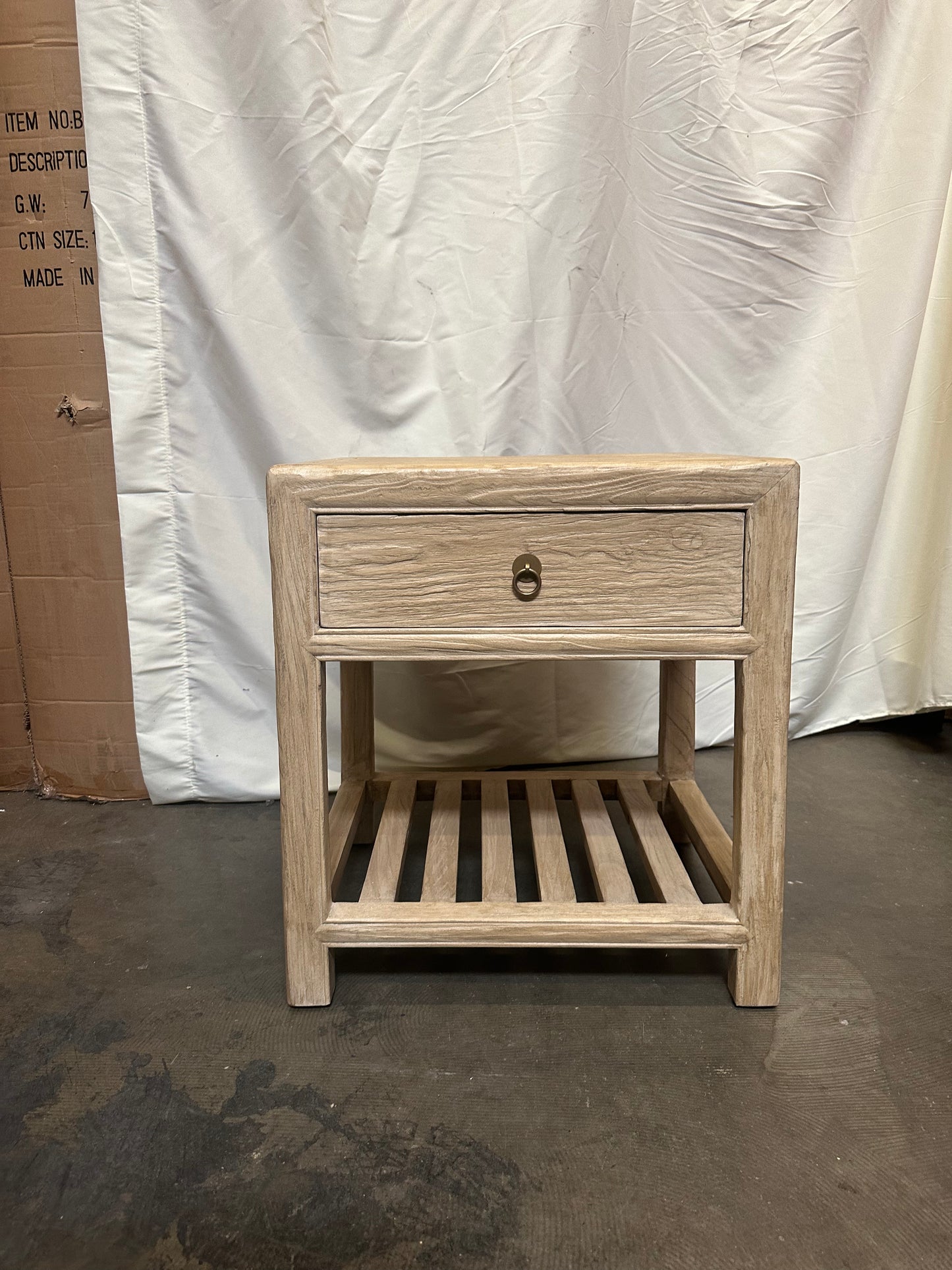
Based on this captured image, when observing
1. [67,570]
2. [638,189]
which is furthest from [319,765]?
[638,189]

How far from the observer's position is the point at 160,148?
48.2 inches

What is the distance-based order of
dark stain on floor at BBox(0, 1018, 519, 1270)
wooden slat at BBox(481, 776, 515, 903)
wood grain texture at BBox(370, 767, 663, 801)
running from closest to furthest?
dark stain on floor at BBox(0, 1018, 519, 1270), wooden slat at BBox(481, 776, 515, 903), wood grain texture at BBox(370, 767, 663, 801)

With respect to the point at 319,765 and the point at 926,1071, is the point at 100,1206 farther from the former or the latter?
the point at 926,1071

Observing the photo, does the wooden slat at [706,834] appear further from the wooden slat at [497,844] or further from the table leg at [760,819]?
the wooden slat at [497,844]

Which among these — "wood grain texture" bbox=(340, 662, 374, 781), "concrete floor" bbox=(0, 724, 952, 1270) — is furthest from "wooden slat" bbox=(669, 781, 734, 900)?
"wood grain texture" bbox=(340, 662, 374, 781)

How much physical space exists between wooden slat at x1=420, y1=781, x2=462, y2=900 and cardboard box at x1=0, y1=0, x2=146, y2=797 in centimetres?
55

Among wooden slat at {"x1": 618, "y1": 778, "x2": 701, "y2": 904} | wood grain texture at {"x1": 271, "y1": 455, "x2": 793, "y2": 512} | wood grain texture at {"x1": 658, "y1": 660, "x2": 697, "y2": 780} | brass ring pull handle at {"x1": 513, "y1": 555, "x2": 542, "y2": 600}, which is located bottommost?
wooden slat at {"x1": 618, "y1": 778, "x2": 701, "y2": 904}

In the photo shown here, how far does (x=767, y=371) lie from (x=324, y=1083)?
1.22 meters

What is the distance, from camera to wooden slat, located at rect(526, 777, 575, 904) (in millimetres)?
980

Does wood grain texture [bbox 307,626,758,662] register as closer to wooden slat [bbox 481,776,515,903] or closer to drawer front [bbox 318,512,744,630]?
drawer front [bbox 318,512,744,630]

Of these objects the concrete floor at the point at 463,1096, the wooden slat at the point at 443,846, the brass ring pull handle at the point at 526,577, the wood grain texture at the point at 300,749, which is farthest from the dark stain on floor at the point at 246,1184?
the brass ring pull handle at the point at 526,577

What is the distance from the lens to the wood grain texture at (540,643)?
2.82 ft

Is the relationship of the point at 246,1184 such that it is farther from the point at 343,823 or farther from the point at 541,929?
the point at 343,823

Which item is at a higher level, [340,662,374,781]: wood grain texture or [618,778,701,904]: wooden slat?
[340,662,374,781]: wood grain texture
